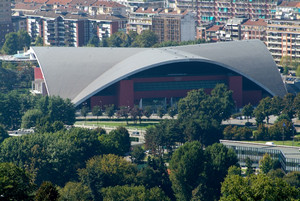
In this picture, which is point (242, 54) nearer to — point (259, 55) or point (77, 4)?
point (259, 55)

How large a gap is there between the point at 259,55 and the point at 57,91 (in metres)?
20.2

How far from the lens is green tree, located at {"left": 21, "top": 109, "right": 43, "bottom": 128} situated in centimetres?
7831

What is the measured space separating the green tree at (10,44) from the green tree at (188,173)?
224ft

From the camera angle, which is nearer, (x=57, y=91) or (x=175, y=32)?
(x=57, y=91)

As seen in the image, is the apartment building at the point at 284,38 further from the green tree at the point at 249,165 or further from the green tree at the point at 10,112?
the green tree at the point at 249,165

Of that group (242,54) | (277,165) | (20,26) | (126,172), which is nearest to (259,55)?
(242,54)

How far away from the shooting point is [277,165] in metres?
65.2

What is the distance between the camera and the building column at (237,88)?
297ft

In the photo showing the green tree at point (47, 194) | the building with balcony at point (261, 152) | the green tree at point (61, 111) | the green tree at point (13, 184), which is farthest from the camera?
the green tree at point (61, 111)

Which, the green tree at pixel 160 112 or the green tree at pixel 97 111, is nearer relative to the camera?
the green tree at pixel 160 112

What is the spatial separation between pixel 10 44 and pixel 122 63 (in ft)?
130

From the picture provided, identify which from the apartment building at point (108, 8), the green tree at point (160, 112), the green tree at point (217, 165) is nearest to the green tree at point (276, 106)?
the green tree at point (160, 112)

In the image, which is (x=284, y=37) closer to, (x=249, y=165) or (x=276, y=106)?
(x=276, y=106)

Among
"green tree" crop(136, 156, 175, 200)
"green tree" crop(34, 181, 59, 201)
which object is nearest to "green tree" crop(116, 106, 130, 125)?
"green tree" crop(136, 156, 175, 200)
